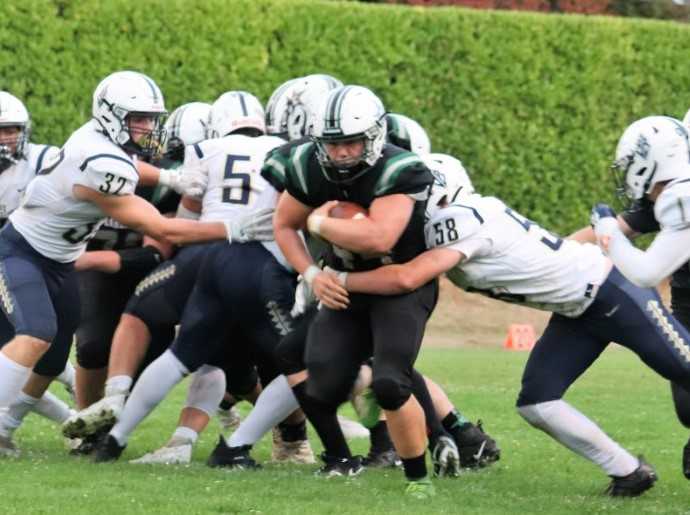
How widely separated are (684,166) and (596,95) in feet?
46.2

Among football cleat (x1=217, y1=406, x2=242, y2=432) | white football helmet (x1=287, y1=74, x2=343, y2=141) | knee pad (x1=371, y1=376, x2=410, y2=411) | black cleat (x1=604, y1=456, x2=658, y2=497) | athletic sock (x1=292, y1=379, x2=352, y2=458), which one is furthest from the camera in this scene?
football cleat (x1=217, y1=406, x2=242, y2=432)

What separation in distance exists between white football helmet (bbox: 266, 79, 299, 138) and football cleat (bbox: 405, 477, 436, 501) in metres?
2.23

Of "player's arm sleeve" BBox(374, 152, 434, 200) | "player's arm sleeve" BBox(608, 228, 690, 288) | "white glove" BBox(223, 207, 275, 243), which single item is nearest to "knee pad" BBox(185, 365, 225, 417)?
"white glove" BBox(223, 207, 275, 243)

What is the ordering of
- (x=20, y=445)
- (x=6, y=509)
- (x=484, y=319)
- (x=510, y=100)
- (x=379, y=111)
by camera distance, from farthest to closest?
(x=510, y=100) → (x=484, y=319) → (x=20, y=445) → (x=379, y=111) → (x=6, y=509)

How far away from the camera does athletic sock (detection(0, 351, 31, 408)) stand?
738 centimetres

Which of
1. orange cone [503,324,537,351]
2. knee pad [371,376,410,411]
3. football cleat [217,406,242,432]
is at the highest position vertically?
knee pad [371,376,410,411]

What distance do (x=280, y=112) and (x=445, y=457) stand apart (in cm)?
205

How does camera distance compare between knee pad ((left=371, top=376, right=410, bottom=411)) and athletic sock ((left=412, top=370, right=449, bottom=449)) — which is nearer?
knee pad ((left=371, top=376, right=410, bottom=411))

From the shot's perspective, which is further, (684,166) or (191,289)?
(191,289)

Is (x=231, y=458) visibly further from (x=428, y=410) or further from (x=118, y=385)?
Answer: (x=428, y=410)

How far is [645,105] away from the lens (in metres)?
21.2

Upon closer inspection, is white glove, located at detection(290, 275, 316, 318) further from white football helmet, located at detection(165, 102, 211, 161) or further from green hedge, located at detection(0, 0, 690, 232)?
green hedge, located at detection(0, 0, 690, 232)

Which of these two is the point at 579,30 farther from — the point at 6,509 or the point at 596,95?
the point at 6,509

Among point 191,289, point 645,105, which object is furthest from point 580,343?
point 645,105
